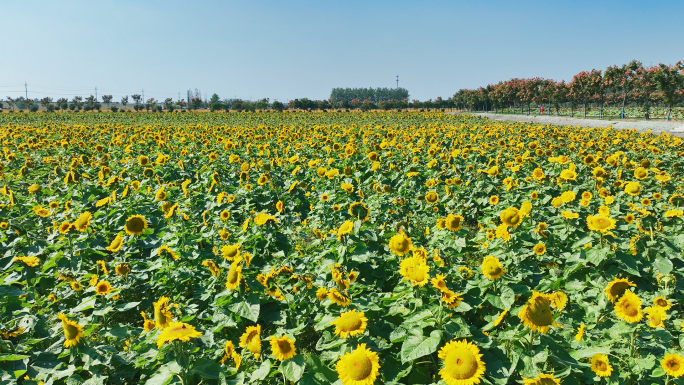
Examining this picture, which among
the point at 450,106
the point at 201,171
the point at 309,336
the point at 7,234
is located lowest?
the point at 309,336

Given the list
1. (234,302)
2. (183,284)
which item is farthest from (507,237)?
(183,284)

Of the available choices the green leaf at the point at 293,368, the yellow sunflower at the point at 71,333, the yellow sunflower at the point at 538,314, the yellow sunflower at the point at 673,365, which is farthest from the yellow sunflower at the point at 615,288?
the yellow sunflower at the point at 71,333

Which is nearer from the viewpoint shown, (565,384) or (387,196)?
(565,384)

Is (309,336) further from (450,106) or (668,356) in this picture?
(450,106)

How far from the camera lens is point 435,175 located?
793 cm

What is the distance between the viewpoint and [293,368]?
6.74ft

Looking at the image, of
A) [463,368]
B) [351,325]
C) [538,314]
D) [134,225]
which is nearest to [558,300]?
[538,314]

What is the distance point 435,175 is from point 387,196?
221 cm

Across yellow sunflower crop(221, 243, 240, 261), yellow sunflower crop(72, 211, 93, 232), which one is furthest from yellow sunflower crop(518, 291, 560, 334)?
yellow sunflower crop(72, 211, 93, 232)

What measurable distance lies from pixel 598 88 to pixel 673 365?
48.8 m

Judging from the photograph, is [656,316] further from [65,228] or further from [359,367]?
[65,228]

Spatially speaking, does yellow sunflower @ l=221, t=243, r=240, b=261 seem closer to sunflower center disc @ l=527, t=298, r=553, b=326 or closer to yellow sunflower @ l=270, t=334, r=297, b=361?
yellow sunflower @ l=270, t=334, r=297, b=361

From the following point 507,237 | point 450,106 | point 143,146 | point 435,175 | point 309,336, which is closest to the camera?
point 507,237

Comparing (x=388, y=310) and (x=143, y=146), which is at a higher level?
(x=143, y=146)
